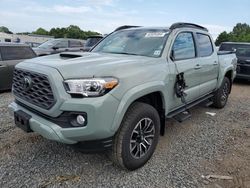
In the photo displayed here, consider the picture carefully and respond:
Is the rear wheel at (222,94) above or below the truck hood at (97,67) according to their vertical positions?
below

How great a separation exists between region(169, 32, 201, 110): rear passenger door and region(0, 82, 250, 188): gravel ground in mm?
687

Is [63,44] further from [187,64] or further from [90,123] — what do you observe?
[90,123]

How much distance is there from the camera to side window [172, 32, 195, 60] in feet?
13.4

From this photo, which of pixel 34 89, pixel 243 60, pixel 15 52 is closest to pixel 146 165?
pixel 34 89

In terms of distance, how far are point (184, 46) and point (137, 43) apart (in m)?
0.81

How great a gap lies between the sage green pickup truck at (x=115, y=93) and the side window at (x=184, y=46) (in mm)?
15

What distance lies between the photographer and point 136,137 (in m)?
3.31

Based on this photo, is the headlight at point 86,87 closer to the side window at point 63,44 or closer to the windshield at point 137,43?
the windshield at point 137,43

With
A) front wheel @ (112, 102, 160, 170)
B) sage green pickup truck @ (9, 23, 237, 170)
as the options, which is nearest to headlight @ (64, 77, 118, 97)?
sage green pickup truck @ (9, 23, 237, 170)

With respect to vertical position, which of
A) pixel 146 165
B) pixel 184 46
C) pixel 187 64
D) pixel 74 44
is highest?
pixel 184 46

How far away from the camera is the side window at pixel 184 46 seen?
13.4ft

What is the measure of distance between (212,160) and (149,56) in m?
1.71

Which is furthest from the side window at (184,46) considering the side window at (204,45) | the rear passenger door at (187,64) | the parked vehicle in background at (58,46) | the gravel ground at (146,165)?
the parked vehicle in background at (58,46)

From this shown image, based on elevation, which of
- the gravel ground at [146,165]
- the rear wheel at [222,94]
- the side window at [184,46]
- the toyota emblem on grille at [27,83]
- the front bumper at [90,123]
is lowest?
the gravel ground at [146,165]
